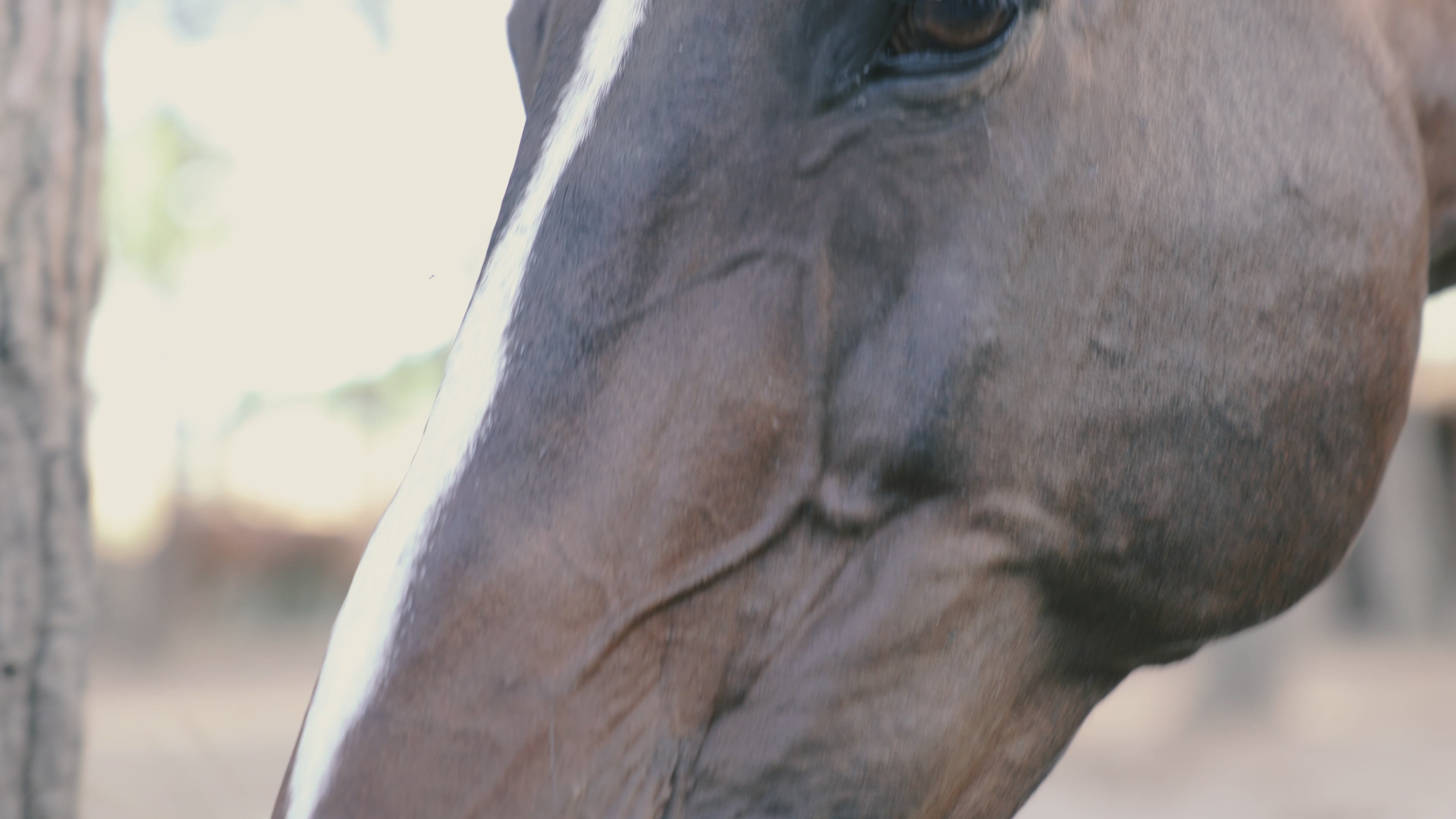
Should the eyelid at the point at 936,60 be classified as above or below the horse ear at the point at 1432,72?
above

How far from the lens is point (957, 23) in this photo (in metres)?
1.06

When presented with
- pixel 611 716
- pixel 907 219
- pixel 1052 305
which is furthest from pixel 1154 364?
pixel 611 716

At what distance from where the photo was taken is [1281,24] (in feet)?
3.97

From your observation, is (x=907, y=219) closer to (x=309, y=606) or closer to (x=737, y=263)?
(x=737, y=263)

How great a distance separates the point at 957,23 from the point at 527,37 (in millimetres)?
626

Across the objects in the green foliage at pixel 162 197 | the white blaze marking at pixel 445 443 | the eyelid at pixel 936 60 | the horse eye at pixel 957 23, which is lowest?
the green foliage at pixel 162 197

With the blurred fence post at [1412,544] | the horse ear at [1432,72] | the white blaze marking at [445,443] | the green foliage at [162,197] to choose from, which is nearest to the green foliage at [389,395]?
the green foliage at [162,197]

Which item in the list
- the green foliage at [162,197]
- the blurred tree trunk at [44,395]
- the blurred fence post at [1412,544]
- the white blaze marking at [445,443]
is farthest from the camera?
the green foliage at [162,197]

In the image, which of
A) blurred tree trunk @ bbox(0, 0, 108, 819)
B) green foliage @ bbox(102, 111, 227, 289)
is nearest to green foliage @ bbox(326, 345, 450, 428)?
green foliage @ bbox(102, 111, 227, 289)

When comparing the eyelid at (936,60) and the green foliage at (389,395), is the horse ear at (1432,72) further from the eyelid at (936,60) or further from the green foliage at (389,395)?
the green foliage at (389,395)

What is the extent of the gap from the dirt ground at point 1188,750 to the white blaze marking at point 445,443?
1.55 m

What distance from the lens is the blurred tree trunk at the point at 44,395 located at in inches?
65.5

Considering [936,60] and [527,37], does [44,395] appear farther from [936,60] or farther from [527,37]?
[936,60]

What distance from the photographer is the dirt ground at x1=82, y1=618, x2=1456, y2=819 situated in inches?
234
